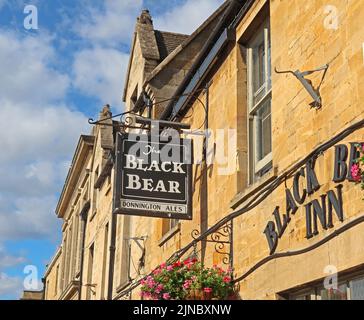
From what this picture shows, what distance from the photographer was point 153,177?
457 inches

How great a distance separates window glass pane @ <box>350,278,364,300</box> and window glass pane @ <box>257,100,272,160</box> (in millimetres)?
3076

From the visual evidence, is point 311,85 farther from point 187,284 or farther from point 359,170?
point 187,284

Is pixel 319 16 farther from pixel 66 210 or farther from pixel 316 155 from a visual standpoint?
pixel 66 210

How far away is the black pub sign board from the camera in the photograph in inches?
444

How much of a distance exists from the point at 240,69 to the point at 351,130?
3.95 metres

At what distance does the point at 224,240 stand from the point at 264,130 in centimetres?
167

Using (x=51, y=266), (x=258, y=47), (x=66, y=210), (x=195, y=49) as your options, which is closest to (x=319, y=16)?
(x=258, y=47)

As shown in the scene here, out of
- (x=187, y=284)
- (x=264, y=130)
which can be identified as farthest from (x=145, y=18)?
(x=187, y=284)

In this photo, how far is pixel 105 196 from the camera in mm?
22750

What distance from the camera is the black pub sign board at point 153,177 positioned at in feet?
37.0

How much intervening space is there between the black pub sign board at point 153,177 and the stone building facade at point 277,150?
0.28 meters

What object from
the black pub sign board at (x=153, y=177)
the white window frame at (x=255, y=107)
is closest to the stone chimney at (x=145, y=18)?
the black pub sign board at (x=153, y=177)

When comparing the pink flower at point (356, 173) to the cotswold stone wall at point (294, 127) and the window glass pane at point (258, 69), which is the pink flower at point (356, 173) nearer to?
the cotswold stone wall at point (294, 127)

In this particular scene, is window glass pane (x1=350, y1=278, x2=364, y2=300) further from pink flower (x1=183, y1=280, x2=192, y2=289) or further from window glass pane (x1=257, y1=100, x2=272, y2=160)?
pink flower (x1=183, y1=280, x2=192, y2=289)
